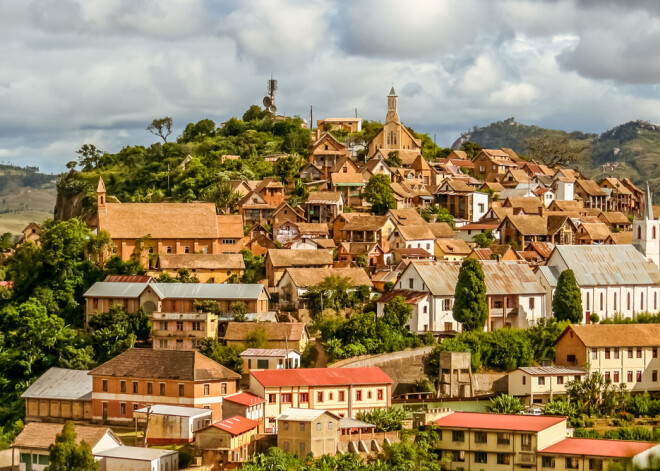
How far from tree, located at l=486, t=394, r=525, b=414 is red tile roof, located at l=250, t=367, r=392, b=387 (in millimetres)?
5124

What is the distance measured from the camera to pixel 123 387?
51688 millimetres

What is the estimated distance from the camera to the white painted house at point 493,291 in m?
60.2

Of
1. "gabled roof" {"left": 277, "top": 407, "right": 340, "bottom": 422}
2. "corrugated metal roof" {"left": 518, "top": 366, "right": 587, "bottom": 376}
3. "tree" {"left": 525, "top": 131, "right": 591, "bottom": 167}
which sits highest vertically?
"tree" {"left": 525, "top": 131, "right": 591, "bottom": 167}

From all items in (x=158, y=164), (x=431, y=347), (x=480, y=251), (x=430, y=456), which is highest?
(x=158, y=164)

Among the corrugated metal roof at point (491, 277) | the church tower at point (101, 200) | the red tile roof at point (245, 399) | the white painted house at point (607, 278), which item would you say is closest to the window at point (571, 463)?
the red tile roof at point (245, 399)

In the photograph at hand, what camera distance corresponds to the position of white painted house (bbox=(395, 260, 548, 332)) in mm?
60219

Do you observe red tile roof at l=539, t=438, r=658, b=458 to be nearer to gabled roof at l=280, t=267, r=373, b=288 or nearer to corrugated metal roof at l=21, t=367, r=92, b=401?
gabled roof at l=280, t=267, r=373, b=288

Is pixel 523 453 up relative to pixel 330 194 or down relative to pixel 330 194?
down

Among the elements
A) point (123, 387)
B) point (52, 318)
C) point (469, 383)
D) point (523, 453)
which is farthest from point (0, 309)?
point (523, 453)

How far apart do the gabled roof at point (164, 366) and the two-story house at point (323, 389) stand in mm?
1801

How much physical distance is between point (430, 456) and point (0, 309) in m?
30.1

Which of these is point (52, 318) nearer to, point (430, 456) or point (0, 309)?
point (0, 309)

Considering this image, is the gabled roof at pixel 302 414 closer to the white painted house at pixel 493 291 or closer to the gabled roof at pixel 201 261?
the white painted house at pixel 493 291

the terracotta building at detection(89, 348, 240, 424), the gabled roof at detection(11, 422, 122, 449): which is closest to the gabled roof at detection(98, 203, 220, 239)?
the terracotta building at detection(89, 348, 240, 424)
